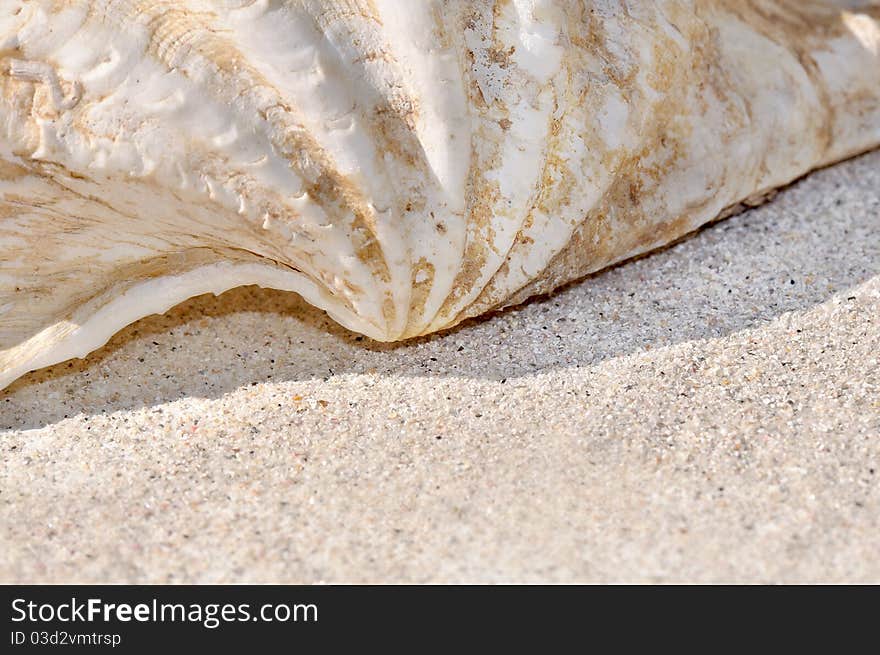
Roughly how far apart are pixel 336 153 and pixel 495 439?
0.52 m

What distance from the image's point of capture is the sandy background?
1.37 meters

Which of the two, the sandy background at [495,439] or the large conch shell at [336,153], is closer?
the sandy background at [495,439]

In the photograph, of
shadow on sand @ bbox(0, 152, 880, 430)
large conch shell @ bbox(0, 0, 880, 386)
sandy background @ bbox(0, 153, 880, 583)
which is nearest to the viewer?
sandy background @ bbox(0, 153, 880, 583)

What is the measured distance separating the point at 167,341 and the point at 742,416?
1064mm

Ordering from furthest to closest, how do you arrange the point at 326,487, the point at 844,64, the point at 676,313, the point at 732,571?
1. the point at 844,64
2. the point at 676,313
3. the point at 326,487
4. the point at 732,571

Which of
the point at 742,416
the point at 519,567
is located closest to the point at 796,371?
the point at 742,416

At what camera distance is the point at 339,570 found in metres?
1.35

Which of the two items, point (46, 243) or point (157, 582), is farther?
point (46, 243)

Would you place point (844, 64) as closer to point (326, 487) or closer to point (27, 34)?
point (326, 487)

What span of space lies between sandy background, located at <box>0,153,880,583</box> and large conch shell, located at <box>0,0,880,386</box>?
0.10 meters

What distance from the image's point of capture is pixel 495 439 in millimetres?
1569

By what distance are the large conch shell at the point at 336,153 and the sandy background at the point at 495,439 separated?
0.10 m

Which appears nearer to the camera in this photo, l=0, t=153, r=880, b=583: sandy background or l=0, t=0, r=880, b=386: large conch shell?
l=0, t=153, r=880, b=583: sandy background

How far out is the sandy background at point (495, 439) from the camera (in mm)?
1365
